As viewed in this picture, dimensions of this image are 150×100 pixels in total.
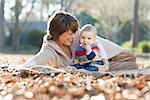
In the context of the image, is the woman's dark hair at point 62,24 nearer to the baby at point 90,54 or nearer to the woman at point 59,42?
the woman at point 59,42

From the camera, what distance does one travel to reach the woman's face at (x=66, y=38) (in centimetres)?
477

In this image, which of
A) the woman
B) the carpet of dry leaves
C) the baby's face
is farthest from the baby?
the carpet of dry leaves

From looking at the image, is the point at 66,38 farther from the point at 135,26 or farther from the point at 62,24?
the point at 135,26

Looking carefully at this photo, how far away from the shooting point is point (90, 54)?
491 cm

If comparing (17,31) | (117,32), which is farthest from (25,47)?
(117,32)

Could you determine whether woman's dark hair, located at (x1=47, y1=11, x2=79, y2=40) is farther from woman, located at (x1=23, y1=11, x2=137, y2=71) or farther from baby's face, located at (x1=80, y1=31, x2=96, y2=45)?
baby's face, located at (x1=80, y1=31, x2=96, y2=45)

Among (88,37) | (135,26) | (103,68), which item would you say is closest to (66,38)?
(88,37)

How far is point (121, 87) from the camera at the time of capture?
11.6ft

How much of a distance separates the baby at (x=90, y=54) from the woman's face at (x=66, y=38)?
17cm

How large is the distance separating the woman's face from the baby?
0.55 feet

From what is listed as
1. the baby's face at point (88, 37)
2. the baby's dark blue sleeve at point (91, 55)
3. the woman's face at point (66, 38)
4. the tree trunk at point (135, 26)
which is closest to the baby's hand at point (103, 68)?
the baby's dark blue sleeve at point (91, 55)

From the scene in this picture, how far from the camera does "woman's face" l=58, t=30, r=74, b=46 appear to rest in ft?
15.7

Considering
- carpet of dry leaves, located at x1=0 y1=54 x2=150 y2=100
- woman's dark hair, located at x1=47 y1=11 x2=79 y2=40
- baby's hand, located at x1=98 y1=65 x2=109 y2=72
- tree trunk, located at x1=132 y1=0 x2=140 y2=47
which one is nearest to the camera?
carpet of dry leaves, located at x1=0 y1=54 x2=150 y2=100

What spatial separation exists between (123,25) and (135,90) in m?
37.4
